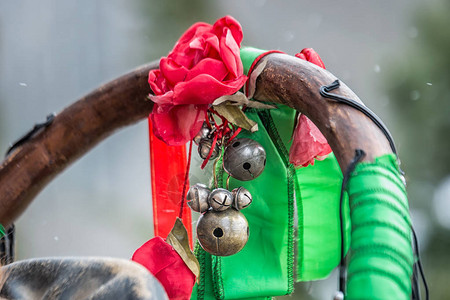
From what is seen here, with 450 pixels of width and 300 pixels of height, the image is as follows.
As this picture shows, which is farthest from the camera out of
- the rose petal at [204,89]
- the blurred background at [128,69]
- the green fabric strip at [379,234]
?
the blurred background at [128,69]

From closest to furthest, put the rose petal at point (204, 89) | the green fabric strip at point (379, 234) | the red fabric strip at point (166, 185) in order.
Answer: the green fabric strip at point (379, 234), the rose petal at point (204, 89), the red fabric strip at point (166, 185)

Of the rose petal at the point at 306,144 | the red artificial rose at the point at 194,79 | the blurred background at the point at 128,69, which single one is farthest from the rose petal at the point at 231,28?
the blurred background at the point at 128,69

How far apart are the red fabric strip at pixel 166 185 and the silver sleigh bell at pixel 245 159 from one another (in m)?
0.13

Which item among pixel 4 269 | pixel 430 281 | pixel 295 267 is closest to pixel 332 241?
pixel 295 267

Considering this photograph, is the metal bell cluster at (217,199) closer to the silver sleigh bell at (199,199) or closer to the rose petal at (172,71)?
the silver sleigh bell at (199,199)

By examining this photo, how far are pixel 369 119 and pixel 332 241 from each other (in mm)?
204

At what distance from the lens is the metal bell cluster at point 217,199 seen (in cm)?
55

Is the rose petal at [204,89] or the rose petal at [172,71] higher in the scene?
the rose petal at [172,71]

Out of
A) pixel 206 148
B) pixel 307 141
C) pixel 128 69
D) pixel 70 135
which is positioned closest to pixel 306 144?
pixel 307 141

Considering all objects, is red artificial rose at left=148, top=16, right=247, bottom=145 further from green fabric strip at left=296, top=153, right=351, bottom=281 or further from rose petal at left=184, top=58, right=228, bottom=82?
green fabric strip at left=296, top=153, right=351, bottom=281

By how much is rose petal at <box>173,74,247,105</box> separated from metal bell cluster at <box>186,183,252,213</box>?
9 centimetres

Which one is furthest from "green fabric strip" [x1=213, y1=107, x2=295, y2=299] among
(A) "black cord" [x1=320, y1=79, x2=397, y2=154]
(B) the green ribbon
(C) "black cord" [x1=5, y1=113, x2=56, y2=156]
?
(C) "black cord" [x1=5, y1=113, x2=56, y2=156]

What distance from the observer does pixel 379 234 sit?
392 millimetres

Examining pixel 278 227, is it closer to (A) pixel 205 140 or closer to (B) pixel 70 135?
(A) pixel 205 140
